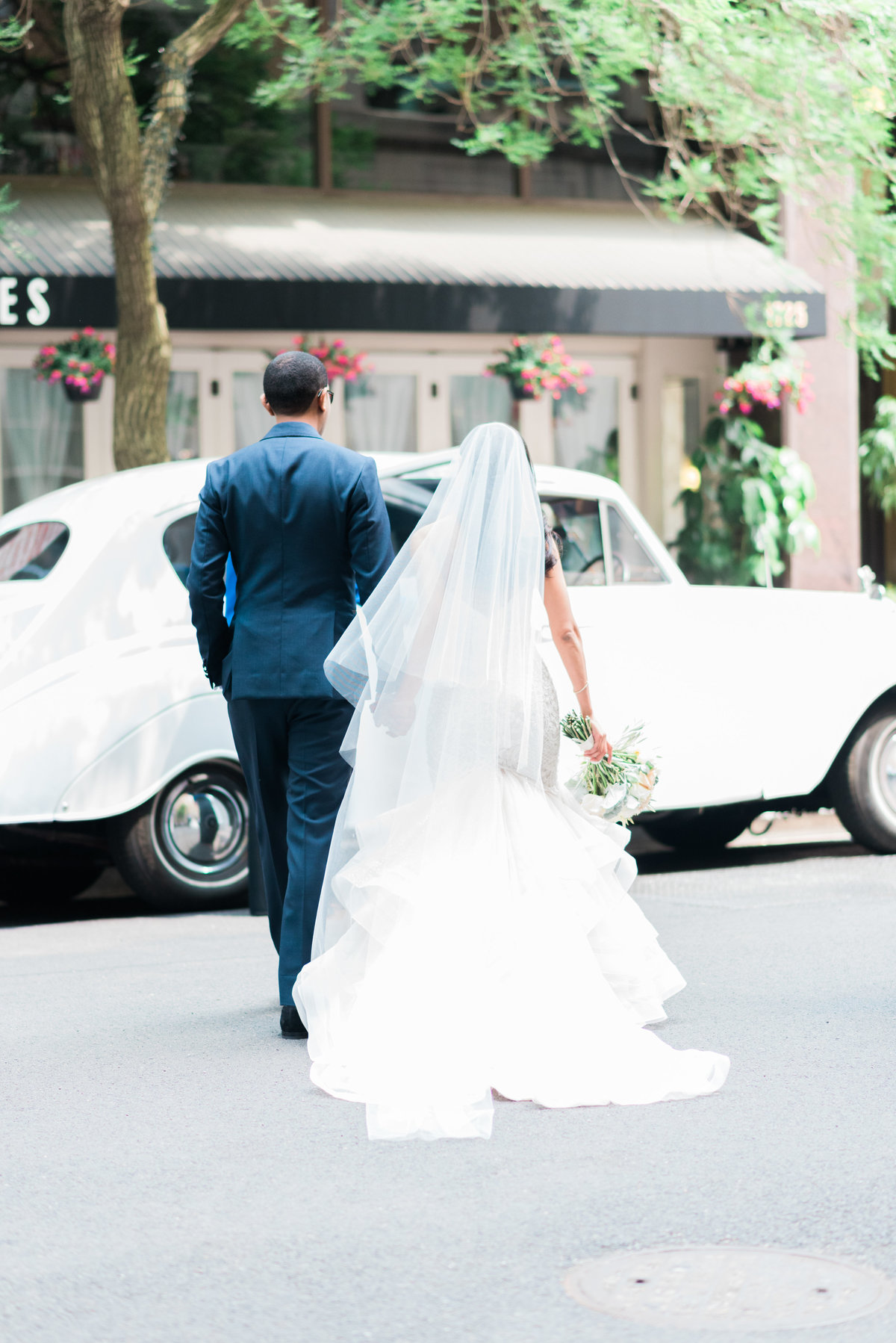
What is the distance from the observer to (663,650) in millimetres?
8281

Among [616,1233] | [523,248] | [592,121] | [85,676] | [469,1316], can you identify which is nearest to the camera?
[469,1316]

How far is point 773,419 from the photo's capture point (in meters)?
15.7

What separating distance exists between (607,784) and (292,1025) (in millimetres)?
1224

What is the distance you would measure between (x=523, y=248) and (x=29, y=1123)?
1096 centimetres

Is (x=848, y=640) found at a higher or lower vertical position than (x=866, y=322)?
lower

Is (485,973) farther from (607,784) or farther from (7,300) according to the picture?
(7,300)

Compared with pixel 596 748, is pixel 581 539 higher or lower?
higher

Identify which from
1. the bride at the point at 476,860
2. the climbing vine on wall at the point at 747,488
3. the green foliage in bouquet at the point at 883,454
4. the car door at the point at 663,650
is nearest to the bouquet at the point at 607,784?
the bride at the point at 476,860

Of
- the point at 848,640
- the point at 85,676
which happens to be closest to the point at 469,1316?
the point at 85,676

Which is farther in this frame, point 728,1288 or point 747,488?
point 747,488

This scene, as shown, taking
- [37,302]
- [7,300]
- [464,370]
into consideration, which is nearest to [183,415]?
[464,370]

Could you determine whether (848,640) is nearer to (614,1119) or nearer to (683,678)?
(683,678)

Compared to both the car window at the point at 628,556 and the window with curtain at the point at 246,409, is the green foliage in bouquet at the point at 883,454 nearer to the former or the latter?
the window with curtain at the point at 246,409

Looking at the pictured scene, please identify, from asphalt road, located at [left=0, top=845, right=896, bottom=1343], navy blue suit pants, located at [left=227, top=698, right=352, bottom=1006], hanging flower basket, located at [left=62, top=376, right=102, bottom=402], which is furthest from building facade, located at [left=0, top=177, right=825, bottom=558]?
asphalt road, located at [left=0, top=845, right=896, bottom=1343]
